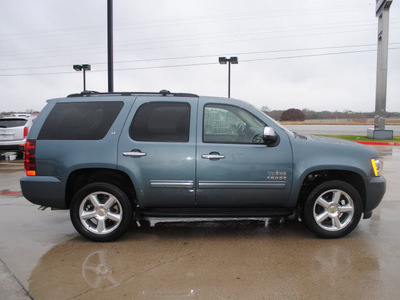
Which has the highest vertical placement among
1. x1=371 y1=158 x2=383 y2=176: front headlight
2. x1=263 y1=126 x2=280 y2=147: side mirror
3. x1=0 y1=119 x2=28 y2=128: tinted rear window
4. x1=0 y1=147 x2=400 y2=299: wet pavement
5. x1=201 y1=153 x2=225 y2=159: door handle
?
x1=0 y1=119 x2=28 y2=128: tinted rear window

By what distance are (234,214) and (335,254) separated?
121 cm

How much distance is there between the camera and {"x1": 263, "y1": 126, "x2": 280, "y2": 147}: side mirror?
3.98 metres

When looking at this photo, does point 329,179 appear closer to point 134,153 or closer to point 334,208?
point 334,208

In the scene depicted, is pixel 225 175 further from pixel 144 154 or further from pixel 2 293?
pixel 2 293

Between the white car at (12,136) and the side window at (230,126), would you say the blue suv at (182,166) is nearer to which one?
the side window at (230,126)

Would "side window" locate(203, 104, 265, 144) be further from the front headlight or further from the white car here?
the white car

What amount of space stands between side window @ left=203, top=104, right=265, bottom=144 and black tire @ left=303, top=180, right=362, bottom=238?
0.98m

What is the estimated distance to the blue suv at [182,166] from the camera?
13.5 ft

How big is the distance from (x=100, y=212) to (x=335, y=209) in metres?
2.93

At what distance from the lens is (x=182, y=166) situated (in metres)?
4.09

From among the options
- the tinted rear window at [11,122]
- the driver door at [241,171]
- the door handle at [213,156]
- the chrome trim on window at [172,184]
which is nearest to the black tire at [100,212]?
the chrome trim on window at [172,184]

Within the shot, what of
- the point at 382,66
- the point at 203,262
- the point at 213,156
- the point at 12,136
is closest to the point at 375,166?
the point at 213,156

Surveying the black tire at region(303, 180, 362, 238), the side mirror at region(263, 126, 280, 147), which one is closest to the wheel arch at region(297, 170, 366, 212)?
the black tire at region(303, 180, 362, 238)

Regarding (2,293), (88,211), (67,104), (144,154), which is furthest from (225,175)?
(2,293)
